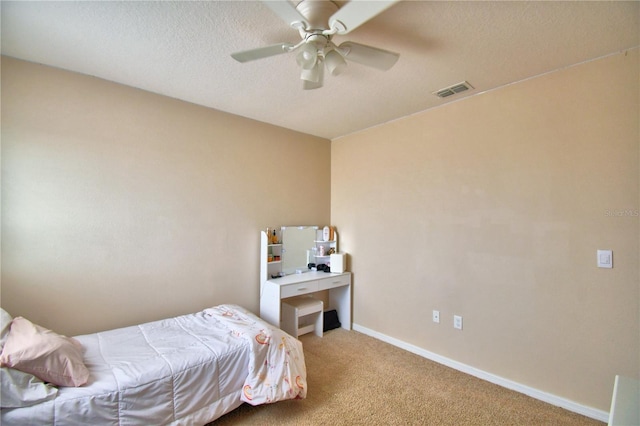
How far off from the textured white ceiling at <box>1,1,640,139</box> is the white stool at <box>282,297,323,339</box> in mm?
2139

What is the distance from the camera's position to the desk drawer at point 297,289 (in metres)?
2.96

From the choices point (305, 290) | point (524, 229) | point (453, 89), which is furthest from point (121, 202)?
point (524, 229)

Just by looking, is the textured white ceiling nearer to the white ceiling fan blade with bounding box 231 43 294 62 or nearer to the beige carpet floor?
the white ceiling fan blade with bounding box 231 43 294 62

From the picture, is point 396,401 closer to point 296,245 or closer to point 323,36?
point 296,245

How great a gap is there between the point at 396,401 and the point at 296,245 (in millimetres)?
1883

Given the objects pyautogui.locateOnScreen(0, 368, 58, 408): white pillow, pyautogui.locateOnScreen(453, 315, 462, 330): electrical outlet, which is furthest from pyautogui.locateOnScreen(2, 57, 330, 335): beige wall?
pyautogui.locateOnScreen(453, 315, 462, 330): electrical outlet

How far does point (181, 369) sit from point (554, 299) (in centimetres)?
260

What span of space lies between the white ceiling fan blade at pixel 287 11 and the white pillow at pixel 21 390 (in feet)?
6.71

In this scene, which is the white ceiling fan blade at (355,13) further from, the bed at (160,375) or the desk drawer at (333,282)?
the desk drawer at (333,282)

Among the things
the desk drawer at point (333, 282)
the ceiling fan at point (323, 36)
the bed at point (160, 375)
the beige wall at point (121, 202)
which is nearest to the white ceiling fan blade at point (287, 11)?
the ceiling fan at point (323, 36)

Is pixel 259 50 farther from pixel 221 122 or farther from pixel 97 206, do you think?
pixel 97 206

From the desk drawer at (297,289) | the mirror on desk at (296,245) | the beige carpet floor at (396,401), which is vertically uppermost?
the mirror on desk at (296,245)

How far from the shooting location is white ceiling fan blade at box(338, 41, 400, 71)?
1596 mm

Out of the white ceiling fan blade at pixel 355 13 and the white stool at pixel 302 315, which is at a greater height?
the white ceiling fan blade at pixel 355 13
